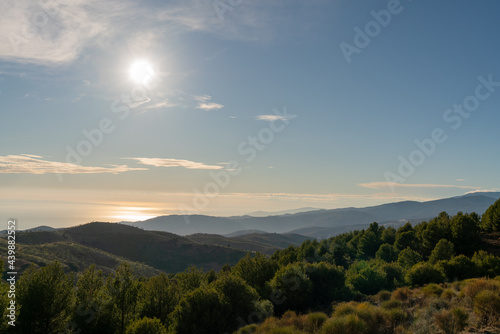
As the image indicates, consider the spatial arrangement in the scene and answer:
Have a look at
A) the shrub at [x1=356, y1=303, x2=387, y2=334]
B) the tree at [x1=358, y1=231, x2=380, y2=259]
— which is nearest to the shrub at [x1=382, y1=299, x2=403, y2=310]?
the shrub at [x1=356, y1=303, x2=387, y2=334]

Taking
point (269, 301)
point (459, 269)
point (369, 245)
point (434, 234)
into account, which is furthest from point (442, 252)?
point (269, 301)

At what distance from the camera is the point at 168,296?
3534 cm

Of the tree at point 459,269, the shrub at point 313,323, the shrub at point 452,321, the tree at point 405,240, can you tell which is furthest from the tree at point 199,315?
the tree at point 405,240

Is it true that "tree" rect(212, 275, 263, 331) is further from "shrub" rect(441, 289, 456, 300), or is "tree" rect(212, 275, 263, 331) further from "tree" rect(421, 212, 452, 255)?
"tree" rect(421, 212, 452, 255)

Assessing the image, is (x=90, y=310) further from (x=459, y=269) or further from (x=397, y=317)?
(x=459, y=269)

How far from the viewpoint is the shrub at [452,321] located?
1709 cm

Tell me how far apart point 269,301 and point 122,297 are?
17136 mm

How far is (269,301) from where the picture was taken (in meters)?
35.7

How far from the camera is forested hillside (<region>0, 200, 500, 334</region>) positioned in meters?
19.7

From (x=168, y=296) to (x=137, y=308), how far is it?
14.5 ft

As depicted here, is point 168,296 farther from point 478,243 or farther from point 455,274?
point 478,243

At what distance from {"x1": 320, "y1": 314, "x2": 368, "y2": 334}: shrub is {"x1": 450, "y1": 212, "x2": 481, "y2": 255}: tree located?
51.6m

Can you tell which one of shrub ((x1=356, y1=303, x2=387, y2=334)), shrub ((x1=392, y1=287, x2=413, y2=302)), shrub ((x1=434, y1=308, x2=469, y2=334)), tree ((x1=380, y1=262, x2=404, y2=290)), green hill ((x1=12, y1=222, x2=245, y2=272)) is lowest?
green hill ((x1=12, y1=222, x2=245, y2=272))

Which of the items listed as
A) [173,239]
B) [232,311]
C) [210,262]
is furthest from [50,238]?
[232,311]
